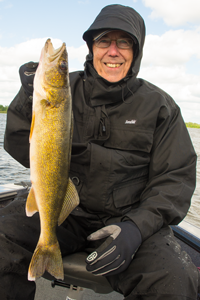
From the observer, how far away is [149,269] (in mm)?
2047

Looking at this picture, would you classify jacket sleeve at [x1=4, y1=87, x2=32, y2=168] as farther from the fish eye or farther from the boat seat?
the boat seat

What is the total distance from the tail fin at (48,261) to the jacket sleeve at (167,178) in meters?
0.73

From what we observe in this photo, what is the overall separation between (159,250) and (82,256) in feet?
2.72

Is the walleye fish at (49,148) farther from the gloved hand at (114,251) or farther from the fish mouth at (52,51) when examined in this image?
the gloved hand at (114,251)

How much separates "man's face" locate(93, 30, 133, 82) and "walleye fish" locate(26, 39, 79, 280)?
0.93m

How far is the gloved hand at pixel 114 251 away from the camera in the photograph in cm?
202

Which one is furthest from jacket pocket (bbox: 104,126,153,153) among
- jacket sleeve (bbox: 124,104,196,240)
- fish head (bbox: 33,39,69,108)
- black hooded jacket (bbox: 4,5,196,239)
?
fish head (bbox: 33,39,69,108)

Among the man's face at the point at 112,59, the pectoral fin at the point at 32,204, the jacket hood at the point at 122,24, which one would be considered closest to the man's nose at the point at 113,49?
the man's face at the point at 112,59

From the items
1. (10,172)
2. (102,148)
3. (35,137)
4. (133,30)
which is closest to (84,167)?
(102,148)

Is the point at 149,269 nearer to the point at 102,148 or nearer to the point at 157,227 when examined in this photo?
the point at 157,227

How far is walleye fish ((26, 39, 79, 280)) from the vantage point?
203 centimetres

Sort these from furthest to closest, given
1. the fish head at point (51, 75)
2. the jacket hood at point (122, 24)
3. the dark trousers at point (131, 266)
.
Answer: the jacket hood at point (122, 24) < the fish head at point (51, 75) < the dark trousers at point (131, 266)

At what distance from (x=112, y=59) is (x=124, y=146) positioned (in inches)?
40.5

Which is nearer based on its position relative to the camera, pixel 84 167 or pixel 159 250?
pixel 159 250
